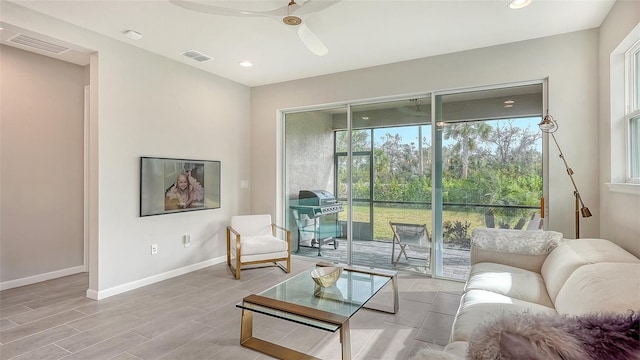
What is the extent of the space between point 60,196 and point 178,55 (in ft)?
7.82

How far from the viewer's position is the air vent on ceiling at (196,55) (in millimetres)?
3863

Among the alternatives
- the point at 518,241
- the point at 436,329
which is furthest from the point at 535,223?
the point at 436,329

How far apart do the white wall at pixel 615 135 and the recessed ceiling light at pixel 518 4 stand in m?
0.70

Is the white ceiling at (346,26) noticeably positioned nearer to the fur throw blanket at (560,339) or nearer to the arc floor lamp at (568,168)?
the arc floor lamp at (568,168)

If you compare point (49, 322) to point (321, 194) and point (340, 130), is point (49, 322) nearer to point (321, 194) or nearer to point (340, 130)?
point (321, 194)

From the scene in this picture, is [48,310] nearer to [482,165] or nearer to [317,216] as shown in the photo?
[317,216]

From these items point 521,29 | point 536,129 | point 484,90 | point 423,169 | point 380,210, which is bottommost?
point 380,210

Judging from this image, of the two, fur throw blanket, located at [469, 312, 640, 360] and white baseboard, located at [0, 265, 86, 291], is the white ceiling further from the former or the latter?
white baseboard, located at [0, 265, 86, 291]

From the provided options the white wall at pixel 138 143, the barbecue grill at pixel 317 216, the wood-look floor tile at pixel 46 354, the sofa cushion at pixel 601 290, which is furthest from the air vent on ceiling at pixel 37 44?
the sofa cushion at pixel 601 290

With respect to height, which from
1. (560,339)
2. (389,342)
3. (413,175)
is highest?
(413,175)

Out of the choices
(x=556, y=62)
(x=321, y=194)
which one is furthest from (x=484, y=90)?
(x=321, y=194)

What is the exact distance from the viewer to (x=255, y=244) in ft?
13.6

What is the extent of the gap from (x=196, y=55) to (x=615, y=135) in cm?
451

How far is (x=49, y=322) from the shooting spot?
279cm
